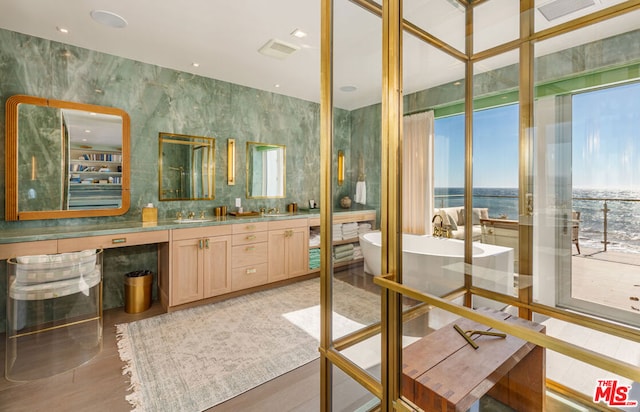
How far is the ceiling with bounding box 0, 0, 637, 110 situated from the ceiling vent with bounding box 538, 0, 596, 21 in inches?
0.5

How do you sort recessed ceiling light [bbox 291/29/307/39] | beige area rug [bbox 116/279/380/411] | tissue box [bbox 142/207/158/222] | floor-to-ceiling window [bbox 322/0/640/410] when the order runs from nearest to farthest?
1. floor-to-ceiling window [bbox 322/0/640/410]
2. beige area rug [bbox 116/279/380/411]
3. recessed ceiling light [bbox 291/29/307/39]
4. tissue box [bbox 142/207/158/222]

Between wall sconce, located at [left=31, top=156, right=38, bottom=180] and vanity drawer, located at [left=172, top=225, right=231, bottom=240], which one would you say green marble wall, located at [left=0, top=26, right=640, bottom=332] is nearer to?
wall sconce, located at [left=31, top=156, right=38, bottom=180]

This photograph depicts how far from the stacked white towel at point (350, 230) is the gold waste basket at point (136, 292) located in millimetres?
2818

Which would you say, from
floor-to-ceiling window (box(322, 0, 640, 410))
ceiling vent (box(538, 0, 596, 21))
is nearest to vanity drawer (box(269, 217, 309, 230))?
floor-to-ceiling window (box(322, 0, 640, 410))

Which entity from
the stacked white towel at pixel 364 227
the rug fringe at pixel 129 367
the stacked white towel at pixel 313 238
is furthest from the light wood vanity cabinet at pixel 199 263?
the stacked white towel at pixel 364 227

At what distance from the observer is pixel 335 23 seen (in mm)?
1302

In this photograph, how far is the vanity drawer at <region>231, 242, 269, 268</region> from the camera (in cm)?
353

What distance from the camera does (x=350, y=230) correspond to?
120 cm

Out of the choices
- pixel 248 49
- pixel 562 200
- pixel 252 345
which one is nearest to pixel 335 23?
pixel 562 200

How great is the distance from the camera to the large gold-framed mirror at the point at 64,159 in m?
2.76

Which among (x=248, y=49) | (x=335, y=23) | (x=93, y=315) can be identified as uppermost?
(x=248, y=49)

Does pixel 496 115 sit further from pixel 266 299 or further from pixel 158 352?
pixel 266 299

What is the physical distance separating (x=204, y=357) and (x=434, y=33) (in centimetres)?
257
